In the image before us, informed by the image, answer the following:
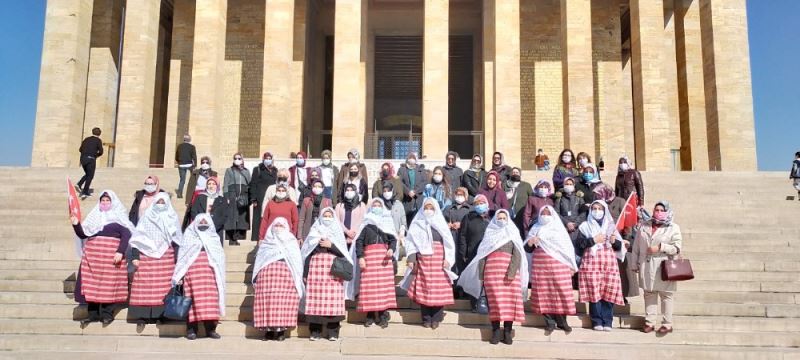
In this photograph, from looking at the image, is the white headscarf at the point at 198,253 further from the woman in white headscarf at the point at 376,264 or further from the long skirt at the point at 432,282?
the long skirt at the point at 432,282

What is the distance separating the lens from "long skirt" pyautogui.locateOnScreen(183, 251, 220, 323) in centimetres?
696

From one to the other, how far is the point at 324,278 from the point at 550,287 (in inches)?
97.6

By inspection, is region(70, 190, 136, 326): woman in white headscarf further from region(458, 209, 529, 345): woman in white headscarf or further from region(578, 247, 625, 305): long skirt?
region(578, 247, 625, 305): long skirt

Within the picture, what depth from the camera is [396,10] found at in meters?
25.8

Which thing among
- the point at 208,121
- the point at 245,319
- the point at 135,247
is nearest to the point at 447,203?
the point at 245,319

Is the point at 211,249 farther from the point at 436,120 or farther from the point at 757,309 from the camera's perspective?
the point at 436,120

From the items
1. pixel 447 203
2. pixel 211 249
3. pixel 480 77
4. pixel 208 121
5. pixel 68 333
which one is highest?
pixel 480 77

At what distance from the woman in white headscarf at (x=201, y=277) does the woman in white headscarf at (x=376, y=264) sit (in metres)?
1.51

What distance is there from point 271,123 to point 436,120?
5.43 m

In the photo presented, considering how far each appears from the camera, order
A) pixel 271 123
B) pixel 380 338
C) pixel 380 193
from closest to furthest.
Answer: pixel 380 338 < pixel 380 193 < pixel 271 123

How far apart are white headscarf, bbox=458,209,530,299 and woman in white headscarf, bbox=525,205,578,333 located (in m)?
0.16

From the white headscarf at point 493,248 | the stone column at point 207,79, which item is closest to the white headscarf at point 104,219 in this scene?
the white headscarf at point 493,248

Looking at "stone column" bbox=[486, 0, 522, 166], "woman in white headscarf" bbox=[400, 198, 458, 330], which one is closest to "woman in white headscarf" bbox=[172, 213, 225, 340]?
"woman in white headscarf" bbox=[400, 198, 458, 330]

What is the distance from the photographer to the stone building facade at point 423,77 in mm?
19359
